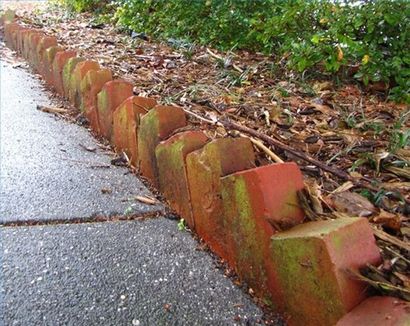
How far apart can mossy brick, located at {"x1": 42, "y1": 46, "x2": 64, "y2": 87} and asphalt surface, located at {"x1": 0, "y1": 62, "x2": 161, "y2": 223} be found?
A: 1.58 feet

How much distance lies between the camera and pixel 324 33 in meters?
2.19

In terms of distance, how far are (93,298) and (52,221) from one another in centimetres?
41

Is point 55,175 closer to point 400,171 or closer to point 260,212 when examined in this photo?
point 260,212

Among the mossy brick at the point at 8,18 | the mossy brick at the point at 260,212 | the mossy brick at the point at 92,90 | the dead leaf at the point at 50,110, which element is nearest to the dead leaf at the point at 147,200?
the mossy brick at the point at 260,212

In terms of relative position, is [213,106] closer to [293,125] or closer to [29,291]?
[293,125]

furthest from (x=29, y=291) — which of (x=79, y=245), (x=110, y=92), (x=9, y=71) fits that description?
(x=9, y=71)

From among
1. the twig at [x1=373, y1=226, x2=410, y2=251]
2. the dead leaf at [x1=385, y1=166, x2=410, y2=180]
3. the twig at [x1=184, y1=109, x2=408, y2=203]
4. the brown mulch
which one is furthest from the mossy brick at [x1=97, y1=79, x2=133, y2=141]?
the twig at [x1=373, y1=226, x2=410, y2=251]

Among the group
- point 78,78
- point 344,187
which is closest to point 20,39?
point 78,78

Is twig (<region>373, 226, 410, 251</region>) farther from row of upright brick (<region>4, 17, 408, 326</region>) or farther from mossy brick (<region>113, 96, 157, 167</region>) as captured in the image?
mossy brick (<region>113, 96, 157, 167</region>)

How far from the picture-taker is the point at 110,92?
1784 mm

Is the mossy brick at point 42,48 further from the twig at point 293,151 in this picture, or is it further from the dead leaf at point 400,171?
the dead leaf at point 400,171

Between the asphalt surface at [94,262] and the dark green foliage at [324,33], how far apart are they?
1.26 m

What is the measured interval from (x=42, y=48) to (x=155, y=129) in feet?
6.12

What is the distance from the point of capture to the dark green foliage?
81.7 inches
